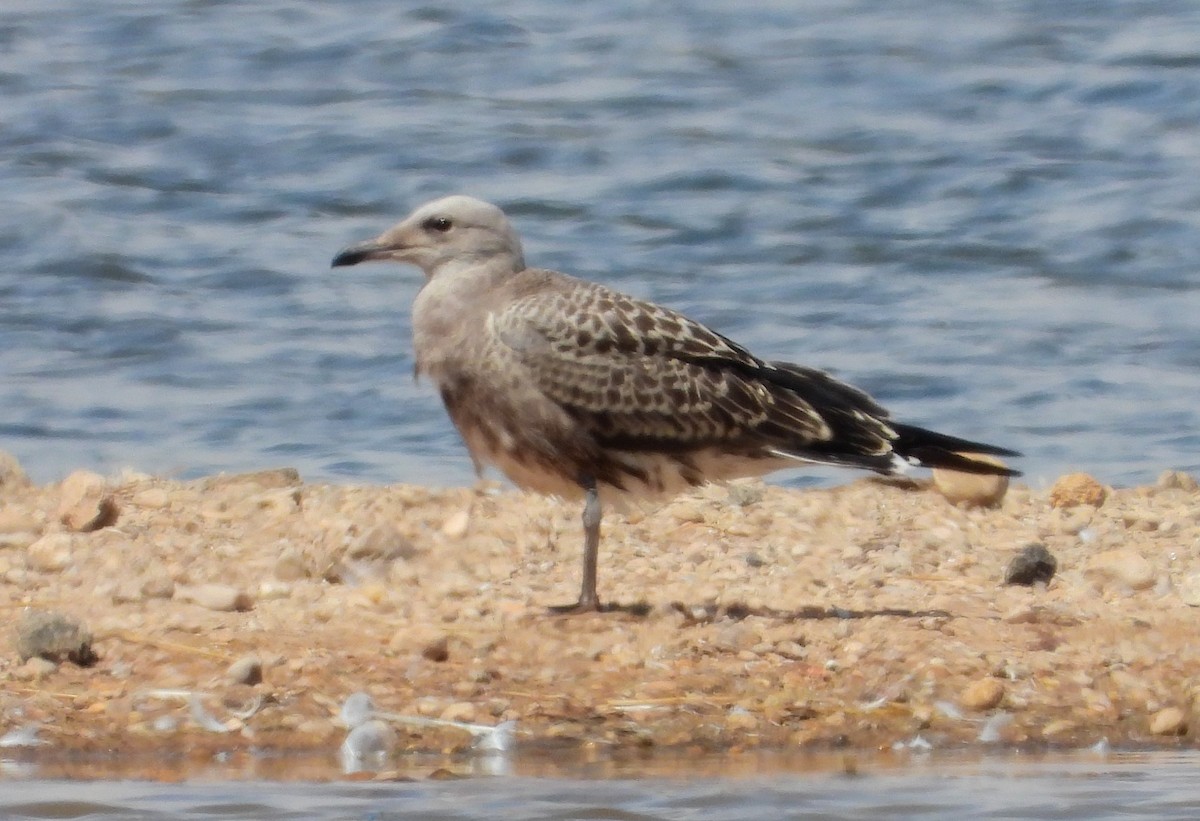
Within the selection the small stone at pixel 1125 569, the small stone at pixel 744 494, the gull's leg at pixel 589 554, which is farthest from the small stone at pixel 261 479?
the small stone at pixel 1125 569

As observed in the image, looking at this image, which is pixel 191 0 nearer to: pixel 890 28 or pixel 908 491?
pixel 890 28

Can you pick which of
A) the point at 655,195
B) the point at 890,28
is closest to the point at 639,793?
the point at 655,195

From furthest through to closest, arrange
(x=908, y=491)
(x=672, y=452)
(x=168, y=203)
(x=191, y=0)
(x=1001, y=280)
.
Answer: (x=191, y=0) < (x=168, y=203) < (x=1001, y=280) < (x=908, y=491) < (x=672, y=452)

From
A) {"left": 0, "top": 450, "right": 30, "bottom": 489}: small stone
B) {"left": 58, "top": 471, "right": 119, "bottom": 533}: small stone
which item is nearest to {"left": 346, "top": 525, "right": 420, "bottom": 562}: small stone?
{"left": 58, "top": 471, "right": 119, "bottom": 533}: small stone

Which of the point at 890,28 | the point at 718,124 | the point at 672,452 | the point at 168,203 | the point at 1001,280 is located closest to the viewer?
the point at 672,452

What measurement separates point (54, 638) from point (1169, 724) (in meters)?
2.84

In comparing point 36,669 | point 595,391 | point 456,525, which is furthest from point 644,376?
point 36,669

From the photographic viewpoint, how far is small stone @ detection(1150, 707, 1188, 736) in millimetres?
6227

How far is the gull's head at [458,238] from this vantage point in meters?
7.41

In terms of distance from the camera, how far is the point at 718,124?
1545cm

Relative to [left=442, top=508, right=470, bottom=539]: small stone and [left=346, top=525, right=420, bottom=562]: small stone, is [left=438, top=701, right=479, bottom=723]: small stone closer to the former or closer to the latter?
[left=346, top=525, right=420, bottom=562]: small stone

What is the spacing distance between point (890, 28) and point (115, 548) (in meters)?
10.7

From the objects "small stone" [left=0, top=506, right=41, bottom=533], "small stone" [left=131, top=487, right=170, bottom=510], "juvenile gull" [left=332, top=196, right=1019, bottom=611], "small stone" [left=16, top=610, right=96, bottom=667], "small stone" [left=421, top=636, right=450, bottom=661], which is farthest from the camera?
"small stone" [left=131, top=487, right=170, bottom=510]

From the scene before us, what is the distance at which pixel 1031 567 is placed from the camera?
291 inches
